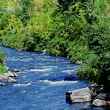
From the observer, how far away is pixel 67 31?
85062 millimetres

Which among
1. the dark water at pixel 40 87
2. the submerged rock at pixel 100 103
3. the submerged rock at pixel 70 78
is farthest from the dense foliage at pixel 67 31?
the dark water at pixel 40 87

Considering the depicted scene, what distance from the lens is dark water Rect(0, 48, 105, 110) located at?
144ft

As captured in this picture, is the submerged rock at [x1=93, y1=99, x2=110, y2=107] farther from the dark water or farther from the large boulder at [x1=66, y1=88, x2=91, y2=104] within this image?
the large boulder at [x1=66, y1=88, x2=91, y2=104]

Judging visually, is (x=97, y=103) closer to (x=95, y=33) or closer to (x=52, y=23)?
(x=95, y=33)

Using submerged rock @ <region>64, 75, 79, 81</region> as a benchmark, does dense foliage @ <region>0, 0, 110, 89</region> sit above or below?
above

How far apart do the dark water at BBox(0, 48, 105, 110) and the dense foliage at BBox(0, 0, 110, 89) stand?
287 cm

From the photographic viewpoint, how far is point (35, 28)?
317 feet

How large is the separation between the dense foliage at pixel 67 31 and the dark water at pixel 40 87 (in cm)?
287

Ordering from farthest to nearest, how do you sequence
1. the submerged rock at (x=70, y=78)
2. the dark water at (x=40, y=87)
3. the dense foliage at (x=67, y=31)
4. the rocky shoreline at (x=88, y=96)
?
the submerged rock at (x=70, y=78) < the dense foliage at (x=67, y=31) < the dark water at (x=40, y=87) < the rocky shoreline at (x=88, y=96)

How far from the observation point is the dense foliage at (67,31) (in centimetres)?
4553

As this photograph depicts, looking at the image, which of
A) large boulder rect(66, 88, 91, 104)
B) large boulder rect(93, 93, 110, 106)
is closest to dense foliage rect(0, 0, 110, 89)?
large boulder rect(93, 93, 110, 106)

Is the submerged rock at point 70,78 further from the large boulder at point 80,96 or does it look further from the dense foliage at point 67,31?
the large boulder at point 80,96

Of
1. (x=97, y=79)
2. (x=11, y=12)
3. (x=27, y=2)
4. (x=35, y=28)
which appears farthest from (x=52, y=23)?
(x=97, y=79)

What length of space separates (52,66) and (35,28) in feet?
105
